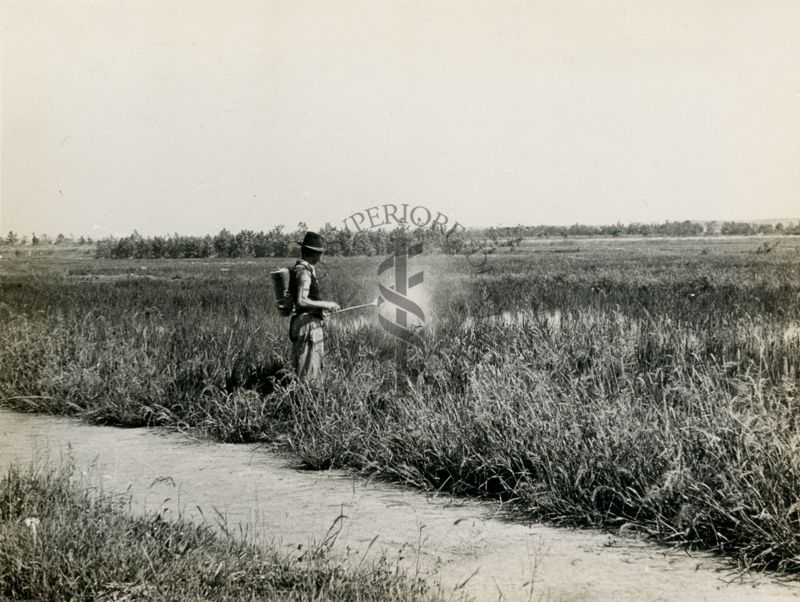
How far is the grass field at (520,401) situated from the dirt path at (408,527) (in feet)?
0.93

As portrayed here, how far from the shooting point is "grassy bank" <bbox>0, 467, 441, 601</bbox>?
13.3 ft

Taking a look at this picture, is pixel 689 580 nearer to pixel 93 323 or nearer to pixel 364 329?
pixel 364 329

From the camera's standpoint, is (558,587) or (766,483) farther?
(766,483)

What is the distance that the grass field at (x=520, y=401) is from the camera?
549 cm

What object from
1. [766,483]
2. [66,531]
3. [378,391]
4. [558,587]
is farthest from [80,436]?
[766,483]

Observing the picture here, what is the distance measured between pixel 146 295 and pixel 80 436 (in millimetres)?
11628

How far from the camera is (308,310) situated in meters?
8.30

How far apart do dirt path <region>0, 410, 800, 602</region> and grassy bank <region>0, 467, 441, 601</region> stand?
401mm

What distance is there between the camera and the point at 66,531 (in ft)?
15.2

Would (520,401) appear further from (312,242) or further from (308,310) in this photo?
(312,242)

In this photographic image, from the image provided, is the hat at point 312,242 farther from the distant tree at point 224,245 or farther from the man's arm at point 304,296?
the distant tree at point 224,245

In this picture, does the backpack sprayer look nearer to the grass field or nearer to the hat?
the hat

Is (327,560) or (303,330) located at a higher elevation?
(303,330)

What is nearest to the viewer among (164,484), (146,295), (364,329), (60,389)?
(164,484)
